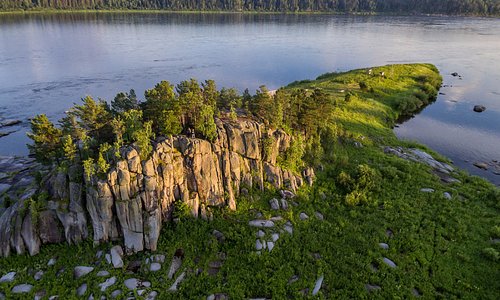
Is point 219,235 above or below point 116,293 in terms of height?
above

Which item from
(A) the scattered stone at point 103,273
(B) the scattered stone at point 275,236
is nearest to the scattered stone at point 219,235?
(B) the scattered stone at point 275,236

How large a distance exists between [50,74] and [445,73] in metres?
113

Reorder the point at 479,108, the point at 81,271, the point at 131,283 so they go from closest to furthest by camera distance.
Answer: the point at 131,283 < the point at 81,271 < the point at 479,108

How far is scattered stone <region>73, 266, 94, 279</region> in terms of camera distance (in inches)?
1035

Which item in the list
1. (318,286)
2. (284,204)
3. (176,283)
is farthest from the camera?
(284,204)

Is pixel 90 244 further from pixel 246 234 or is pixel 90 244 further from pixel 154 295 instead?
pixel 246 234

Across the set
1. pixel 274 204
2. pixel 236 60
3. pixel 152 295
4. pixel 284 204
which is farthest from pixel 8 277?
pixel 236 60

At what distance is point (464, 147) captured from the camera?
59.9m

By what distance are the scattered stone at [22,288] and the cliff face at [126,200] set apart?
298 cm

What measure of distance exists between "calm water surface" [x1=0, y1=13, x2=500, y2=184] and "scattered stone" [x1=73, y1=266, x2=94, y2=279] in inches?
1434

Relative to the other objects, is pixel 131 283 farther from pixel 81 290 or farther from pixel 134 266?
pixel 81 290

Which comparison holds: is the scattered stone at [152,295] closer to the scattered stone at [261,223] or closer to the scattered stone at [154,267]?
the scattered stone at [154,267]

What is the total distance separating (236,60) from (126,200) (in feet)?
304

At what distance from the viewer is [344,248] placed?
30859mm
